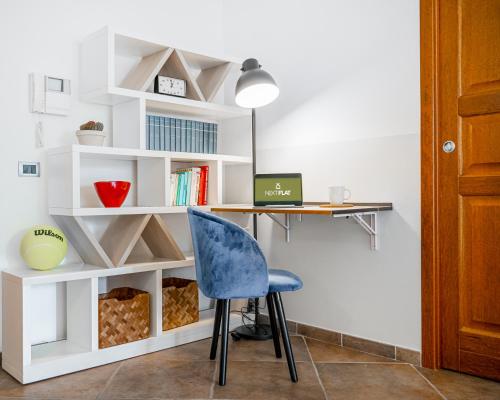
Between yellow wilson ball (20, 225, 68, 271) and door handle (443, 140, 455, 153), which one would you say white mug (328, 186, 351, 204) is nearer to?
door handle (443, 140, 455, 153)

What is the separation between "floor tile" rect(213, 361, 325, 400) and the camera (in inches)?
80.0

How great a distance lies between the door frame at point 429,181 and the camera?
90.9 inches

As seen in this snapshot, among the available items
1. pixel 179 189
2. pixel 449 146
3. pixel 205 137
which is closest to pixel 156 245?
pixel 179 189

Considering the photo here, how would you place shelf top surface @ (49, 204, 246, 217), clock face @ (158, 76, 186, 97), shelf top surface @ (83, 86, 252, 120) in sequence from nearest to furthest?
shelf top surface @ (49, 204, 246, 217)
shelf top surface @ (83, 86, 252, 120)
clock face @ (158, 76, 186, 97)

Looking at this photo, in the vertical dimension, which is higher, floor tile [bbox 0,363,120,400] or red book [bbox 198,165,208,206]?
red book [bbox 198,165,208,206]

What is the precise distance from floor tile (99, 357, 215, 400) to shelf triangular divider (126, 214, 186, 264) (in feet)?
1.94

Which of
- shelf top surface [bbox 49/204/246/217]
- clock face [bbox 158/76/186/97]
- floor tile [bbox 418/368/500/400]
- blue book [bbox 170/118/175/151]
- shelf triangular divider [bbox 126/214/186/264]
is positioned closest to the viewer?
floor tile [bbox 418/368/500/400]

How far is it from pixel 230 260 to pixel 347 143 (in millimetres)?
1080

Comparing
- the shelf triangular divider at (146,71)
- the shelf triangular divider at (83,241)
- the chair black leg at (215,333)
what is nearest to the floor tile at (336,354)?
the chair black leg at (215,333)

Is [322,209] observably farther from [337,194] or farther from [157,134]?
[157,134]

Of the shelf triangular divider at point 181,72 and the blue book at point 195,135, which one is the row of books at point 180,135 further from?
the shelf triangular divider at point 181,72

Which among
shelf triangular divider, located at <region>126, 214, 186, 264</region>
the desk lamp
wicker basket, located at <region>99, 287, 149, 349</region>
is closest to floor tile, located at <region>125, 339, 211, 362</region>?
wicker basket, located at <region>99, 287, 149, 349</region>

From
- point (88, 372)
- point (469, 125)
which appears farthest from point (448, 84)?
point (88, 372)

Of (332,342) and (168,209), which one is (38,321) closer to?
(168,209)
